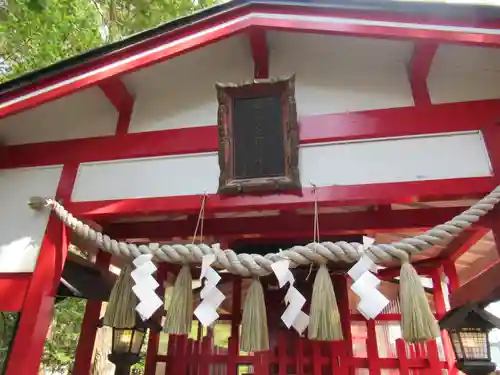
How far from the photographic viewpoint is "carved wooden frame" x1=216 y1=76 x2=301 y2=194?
7.29 feet

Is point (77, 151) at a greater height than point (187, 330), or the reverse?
point (77, 151)

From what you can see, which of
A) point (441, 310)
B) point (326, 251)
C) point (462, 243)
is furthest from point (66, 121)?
point (441, 310)

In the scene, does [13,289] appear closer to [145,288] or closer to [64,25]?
[145,288]

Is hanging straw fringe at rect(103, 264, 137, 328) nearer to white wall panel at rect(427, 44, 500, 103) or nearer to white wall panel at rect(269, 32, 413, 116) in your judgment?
white wall panel at rect(269, 32, 413, 116)

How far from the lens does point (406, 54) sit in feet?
8.07

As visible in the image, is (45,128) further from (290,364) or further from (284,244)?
(290,364)

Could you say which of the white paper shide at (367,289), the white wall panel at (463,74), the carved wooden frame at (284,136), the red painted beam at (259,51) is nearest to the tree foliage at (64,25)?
the red painted beam at (259,51)

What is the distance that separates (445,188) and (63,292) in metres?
2.61

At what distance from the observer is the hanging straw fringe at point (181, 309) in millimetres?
1954

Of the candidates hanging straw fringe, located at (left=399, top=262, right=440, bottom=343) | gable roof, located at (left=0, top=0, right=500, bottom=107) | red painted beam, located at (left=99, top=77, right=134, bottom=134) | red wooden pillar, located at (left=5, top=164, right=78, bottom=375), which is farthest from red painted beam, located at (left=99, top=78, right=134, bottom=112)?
hanging straw fringe, located at (left=399, top=262, right=440, bottom=343)

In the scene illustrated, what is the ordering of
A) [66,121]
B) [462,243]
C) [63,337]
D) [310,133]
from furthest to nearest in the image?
1. [63,337]
2. [462,243]
3. [66,121]
4. [310,133]

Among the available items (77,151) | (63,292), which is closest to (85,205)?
(77,151)

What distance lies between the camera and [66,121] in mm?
2910

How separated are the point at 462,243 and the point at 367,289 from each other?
212 cm
